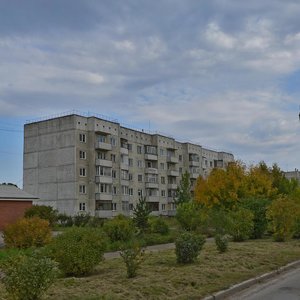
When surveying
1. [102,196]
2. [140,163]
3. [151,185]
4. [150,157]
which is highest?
[150,157]

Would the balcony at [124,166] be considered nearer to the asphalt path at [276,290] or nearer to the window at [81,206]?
the window at [81,206]

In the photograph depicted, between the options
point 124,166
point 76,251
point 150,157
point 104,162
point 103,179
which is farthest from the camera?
point 150,157

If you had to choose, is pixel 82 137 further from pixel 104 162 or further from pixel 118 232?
pixel 118 232

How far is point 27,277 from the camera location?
290 inches

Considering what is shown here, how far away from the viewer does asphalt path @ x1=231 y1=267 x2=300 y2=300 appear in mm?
9156

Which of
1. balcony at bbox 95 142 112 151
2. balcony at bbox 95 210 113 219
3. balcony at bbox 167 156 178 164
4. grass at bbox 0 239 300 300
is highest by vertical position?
balcony at bbox 167 156 178 164

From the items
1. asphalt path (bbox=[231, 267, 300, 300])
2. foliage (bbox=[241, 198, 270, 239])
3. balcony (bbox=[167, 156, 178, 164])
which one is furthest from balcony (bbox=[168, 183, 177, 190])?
asphalt path (bbox=[231, 267, 300, 300])

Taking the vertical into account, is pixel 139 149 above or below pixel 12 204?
above

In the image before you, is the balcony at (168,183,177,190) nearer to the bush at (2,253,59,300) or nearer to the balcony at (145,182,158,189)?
the balcony at (145,182,158,189)

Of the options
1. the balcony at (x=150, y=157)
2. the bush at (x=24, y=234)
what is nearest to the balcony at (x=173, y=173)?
the balcony at (x=150, y=157)

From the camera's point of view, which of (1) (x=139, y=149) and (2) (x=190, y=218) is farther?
(1) (x=139, y=149)

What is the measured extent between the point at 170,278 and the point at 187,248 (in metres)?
2.29

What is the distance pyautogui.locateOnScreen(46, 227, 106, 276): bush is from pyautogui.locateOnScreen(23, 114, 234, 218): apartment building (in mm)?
46849

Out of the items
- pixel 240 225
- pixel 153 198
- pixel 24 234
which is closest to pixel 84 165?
pixel 153 198
